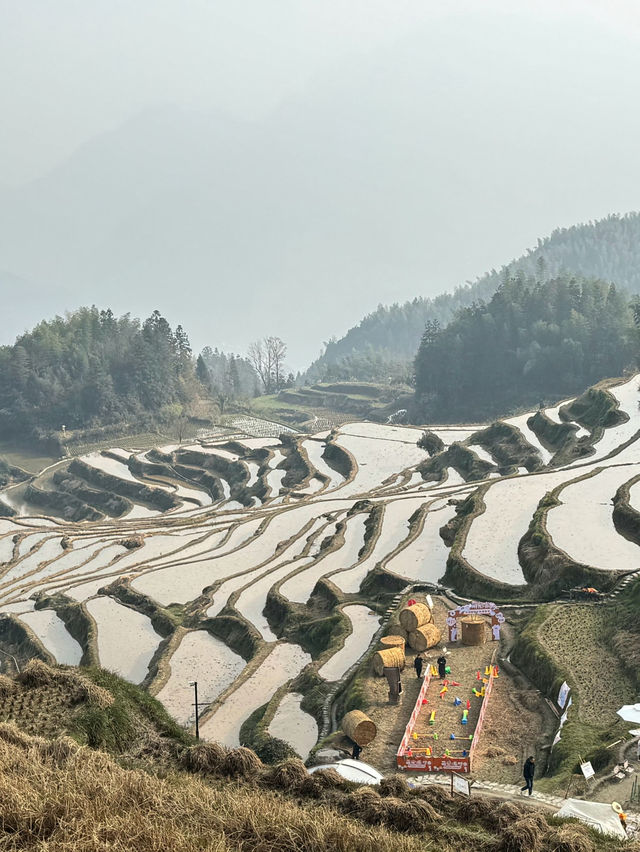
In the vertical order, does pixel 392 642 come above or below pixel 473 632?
above

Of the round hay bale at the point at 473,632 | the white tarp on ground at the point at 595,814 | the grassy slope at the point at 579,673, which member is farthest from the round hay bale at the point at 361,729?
the white tarp on ground at the point at 595,814

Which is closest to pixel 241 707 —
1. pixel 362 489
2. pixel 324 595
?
pixel 324 595

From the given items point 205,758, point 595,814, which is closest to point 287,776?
point 205,758

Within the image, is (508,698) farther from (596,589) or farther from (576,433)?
(576,433)

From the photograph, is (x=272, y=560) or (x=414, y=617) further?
(x=272, y=560)

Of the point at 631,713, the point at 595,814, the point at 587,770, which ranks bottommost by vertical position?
the point at 631,713

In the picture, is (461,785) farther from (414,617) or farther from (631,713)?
(414,617)

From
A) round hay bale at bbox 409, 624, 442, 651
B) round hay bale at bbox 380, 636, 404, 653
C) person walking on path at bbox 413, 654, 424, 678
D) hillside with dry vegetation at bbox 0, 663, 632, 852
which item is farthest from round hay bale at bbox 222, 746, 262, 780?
round hay bale at bbox 409, 624, 442, 651
